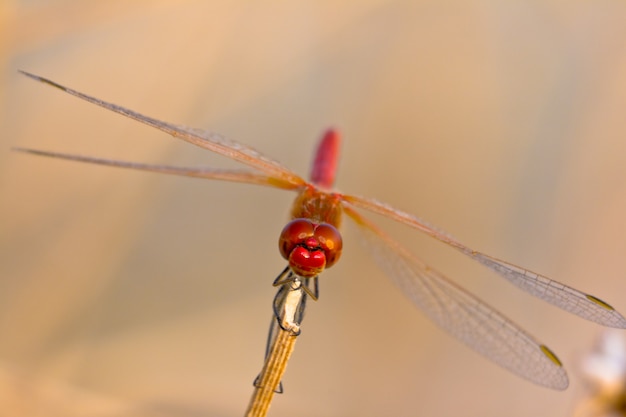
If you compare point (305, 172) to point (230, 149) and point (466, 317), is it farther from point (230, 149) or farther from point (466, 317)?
point (230, 149)

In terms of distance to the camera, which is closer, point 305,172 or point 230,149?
point 230,149

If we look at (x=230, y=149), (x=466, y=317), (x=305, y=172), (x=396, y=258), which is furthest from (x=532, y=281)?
(x=305, y=172)

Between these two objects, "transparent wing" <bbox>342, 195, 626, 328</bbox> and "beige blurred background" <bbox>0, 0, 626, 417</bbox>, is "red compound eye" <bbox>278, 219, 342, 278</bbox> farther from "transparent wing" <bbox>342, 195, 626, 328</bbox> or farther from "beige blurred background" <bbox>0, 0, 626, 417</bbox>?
"beige blurred background" <bbox>0, 0, 626, 417</bbox>

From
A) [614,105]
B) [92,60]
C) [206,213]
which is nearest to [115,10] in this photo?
[92,60]

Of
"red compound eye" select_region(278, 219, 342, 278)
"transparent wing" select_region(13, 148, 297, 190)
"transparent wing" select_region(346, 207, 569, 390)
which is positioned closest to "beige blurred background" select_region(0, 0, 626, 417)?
"transparent wing" select_region(346, 207, 569, 390)

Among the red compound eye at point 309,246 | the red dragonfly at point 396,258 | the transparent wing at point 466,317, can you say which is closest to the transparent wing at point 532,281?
the red dragonfly at point 396,258

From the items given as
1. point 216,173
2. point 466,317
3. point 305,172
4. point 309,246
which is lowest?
point 309,246

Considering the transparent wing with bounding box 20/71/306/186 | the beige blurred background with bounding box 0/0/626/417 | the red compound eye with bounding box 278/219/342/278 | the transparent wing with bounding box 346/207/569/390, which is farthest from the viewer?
the beige blurred background with bounding box 0/0/626/417
